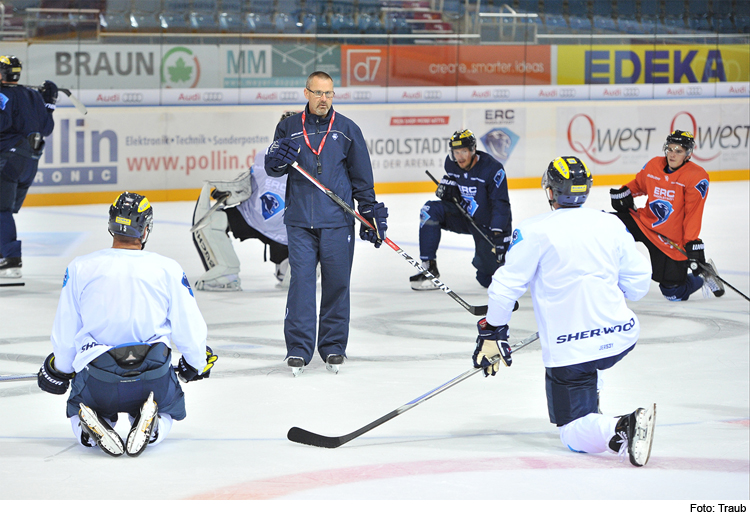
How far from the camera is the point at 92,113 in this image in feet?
41.4

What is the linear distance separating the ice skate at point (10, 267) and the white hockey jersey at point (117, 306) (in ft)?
14.4

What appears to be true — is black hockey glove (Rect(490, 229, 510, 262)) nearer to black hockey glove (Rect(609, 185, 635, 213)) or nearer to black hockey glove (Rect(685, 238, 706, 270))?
black hockey glove (Rect(609, 185, 635, 213))

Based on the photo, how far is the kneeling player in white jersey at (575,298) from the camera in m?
3.83

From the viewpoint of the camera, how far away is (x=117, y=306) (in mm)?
3773

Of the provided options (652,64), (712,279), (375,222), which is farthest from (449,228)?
(652,64)

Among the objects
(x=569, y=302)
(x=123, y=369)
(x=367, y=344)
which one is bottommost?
(x=367, y=344)

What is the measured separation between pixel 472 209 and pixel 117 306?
4.58 meters

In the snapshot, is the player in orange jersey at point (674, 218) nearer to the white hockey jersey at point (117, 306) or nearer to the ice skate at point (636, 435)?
the ice skate at point (636, 435)

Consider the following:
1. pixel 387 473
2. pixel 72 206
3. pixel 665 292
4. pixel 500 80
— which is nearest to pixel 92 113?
pixel 72 206

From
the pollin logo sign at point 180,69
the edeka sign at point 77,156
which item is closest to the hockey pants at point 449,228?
the edeka sign at point 77,156

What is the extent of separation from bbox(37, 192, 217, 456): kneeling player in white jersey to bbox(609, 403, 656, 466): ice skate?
1504mm

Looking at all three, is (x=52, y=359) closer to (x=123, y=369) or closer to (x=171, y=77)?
(x=123, y=369)

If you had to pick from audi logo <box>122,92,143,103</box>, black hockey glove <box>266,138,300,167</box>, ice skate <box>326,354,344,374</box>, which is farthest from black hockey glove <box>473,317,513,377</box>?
audi logo <box>122,92,143,103</box>

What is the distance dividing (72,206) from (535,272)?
380 inches
